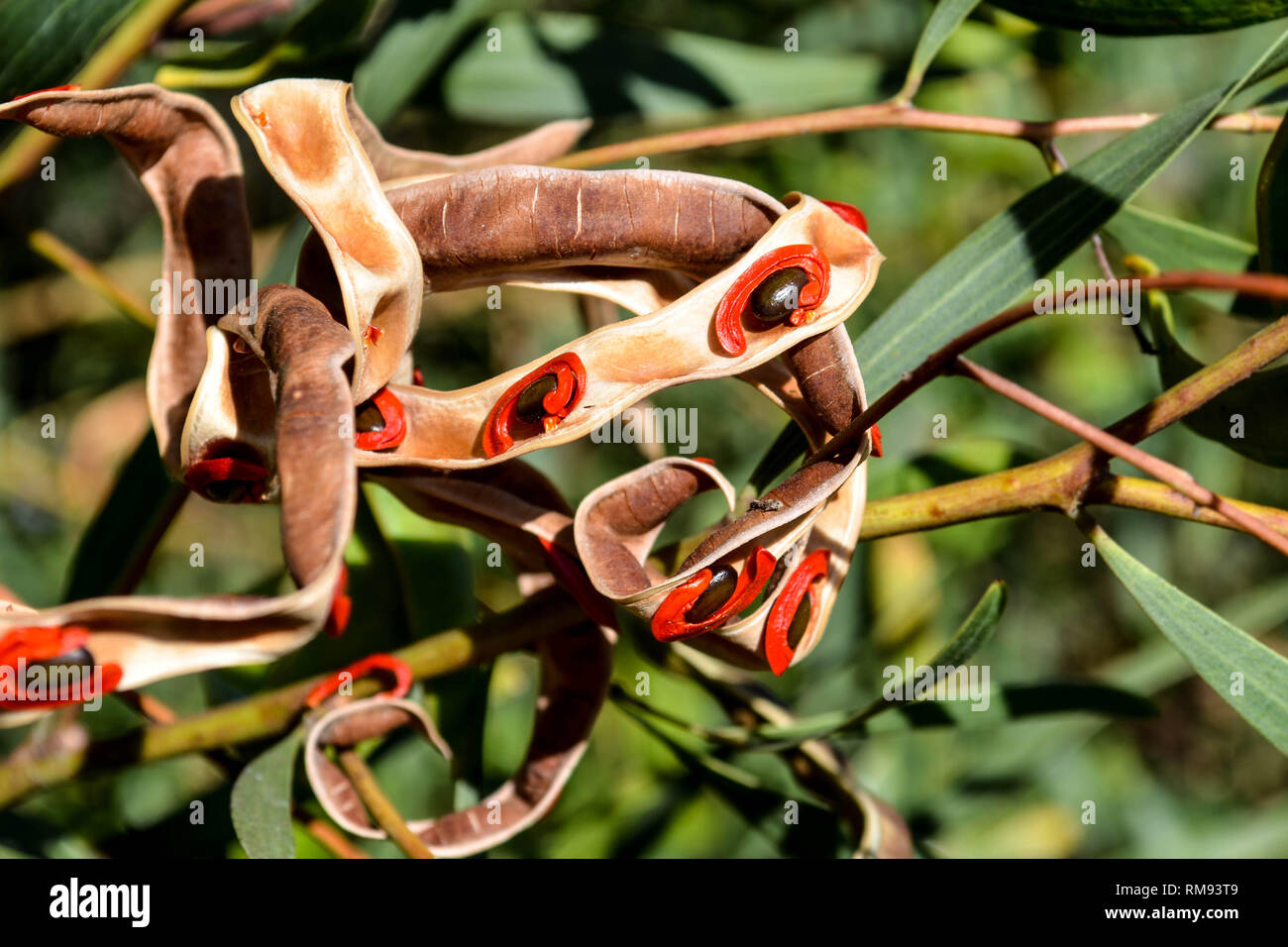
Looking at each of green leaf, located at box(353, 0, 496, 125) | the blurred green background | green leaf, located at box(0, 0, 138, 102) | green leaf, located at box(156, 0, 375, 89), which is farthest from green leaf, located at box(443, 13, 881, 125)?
green leaf, located at box(0, 0, 138, 102)

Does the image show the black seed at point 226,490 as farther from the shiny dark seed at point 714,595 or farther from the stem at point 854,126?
the stem at point 854,126

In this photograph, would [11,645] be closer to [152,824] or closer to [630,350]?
[630,350]

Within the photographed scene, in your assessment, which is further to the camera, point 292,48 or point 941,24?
point 292,48

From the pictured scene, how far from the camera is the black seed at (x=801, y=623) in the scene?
778mm

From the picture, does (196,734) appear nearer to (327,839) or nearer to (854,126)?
(327,839)

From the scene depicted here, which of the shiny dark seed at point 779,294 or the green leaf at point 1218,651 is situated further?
the green leaf at point 1218,651

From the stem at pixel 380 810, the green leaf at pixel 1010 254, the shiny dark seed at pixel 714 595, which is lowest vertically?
the stem at pixel 380 810

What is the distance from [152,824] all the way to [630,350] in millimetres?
943

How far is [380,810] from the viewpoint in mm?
896

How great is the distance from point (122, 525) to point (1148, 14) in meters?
1.16

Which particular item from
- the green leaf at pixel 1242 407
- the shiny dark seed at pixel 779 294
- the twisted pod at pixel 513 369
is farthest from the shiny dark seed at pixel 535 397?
the green leaf at pixel 1242 407

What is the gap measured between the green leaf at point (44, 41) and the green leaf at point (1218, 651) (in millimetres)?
982

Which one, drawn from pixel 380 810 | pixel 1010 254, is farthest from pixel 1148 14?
pixel 380 810
